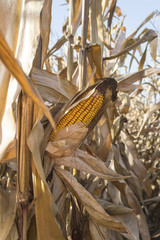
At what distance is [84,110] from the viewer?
1.21 m

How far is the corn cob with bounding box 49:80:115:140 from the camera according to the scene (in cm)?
120

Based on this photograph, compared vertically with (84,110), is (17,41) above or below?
above

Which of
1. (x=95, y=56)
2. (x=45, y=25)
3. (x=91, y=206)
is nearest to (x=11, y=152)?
(x=91, y=206)

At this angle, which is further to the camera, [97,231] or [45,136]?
[97,231]

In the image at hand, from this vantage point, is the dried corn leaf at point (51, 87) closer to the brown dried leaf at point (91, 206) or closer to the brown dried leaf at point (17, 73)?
the brown dried leaf at point (91, 206)

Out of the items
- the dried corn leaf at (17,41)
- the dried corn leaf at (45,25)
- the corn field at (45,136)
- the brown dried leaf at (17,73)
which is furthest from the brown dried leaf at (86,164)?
the brown dried leaf at (17,73)

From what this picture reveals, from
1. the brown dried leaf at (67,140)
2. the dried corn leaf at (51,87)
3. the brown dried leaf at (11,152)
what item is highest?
the dried corn leaf at (51,87)

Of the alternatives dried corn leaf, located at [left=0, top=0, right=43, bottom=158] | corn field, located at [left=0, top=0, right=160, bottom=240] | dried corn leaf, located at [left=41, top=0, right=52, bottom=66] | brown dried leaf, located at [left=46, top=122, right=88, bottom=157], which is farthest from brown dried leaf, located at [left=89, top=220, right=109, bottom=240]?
dried corn leaf, located at [left=41, top=0, right=52, bottom=66]

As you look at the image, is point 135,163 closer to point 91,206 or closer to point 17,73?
point 91,206

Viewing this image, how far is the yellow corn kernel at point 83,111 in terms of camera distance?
3.93 ft

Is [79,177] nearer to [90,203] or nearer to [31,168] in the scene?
[90,203]

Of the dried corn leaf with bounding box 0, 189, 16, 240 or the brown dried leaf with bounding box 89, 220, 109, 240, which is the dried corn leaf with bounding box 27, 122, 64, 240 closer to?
the dried corn leaf with bounding box 0, 189, 16, 240

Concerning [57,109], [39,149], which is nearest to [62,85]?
[57,109]

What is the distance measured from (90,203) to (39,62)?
62 centimetres
